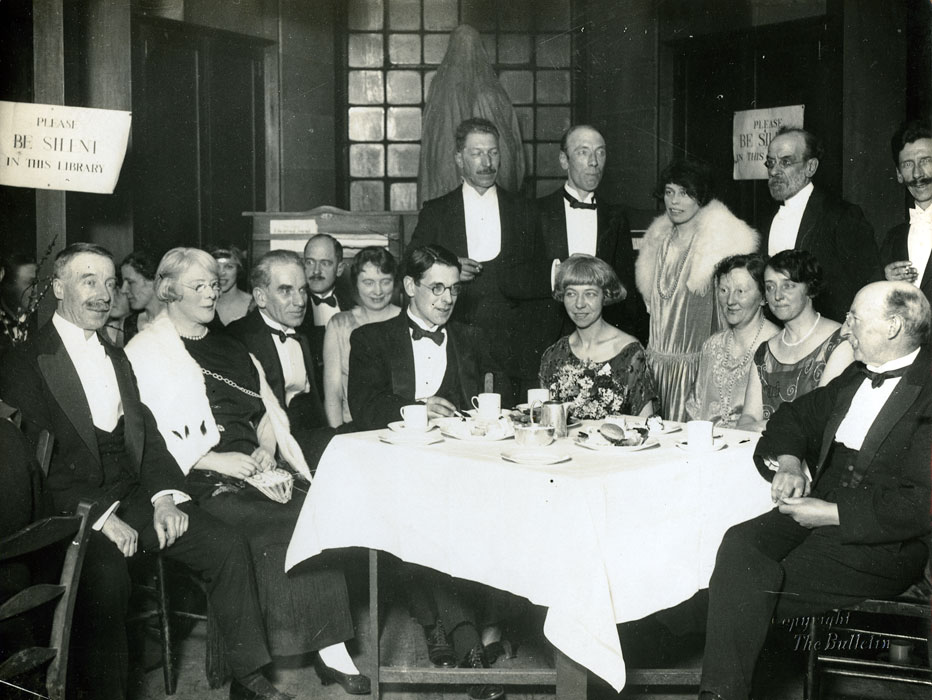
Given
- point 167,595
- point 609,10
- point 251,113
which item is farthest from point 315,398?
point 609,10

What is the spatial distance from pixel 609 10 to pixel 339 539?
215 inches

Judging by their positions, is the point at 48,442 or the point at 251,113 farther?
the point at 251,113

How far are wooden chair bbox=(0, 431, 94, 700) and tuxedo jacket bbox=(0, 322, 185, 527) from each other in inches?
36.6

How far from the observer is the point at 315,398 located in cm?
429

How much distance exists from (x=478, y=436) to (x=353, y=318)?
1570 millimetres

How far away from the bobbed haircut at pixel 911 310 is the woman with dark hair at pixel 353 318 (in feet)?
7.33

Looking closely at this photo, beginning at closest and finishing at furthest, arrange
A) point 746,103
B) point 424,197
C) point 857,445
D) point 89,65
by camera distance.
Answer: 1. point 857,445
2. point 89,65
3. point 424,197
4. point 746,103

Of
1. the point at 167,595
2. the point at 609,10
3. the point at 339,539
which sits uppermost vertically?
the point at 609,10

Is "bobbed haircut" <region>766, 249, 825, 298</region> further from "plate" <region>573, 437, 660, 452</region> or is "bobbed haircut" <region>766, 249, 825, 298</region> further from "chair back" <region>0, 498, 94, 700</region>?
"chair back" <region>0, 498, 94, 700</region>

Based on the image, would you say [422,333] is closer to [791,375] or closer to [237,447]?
[237,447]

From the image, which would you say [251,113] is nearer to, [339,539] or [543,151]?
[543,151]

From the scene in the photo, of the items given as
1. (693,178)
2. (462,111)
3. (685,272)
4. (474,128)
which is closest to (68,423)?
(474,128)

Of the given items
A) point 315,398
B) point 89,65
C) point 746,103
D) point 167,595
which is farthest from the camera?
point 746,103

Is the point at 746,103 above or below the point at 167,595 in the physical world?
above
